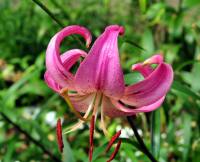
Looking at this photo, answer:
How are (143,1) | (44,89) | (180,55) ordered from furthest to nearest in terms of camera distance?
(180,55) < (44,89) < (143,1)

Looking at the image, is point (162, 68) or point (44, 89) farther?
point (44, 89)

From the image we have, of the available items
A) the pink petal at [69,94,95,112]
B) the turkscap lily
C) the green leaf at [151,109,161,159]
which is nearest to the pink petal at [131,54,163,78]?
the turkscap lily

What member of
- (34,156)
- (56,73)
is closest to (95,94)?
(56,73)

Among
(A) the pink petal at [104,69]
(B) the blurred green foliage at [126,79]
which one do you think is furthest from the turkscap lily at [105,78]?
(B) the blurred green foliage at [126,79]

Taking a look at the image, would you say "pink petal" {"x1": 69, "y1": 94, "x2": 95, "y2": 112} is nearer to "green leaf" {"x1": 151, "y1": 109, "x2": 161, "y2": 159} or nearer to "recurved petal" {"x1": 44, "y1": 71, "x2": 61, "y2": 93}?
"recurved petal" {"x1": 44, "y1": 71, "x2": 61, "y2": 93}

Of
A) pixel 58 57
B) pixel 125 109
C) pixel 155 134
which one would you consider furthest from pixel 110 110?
pixel 155 134

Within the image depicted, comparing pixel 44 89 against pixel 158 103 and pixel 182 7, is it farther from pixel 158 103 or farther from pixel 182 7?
pixel 158 103

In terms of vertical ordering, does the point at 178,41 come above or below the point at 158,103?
below
